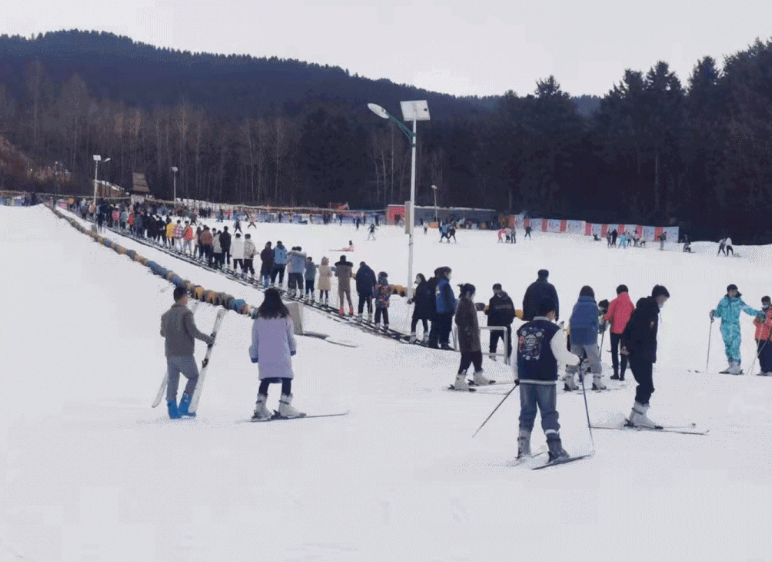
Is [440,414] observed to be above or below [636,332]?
below

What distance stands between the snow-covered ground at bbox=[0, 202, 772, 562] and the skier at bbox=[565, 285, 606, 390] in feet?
1.38

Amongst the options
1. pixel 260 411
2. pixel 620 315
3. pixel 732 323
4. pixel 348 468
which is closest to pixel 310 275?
pixel 732 323

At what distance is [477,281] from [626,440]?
25.5 metres

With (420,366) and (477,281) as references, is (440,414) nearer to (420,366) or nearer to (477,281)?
(420,366)

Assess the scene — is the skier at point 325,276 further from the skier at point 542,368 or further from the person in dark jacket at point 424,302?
the skier at point 542,368

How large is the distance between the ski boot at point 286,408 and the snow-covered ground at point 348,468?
0.27 meters

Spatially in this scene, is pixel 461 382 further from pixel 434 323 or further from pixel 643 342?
pixel 434 323

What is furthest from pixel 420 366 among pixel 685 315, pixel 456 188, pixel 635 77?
pixel 456 188

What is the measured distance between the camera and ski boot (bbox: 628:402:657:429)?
10156 millimetres

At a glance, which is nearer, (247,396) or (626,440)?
(626,440)

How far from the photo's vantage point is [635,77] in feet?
290

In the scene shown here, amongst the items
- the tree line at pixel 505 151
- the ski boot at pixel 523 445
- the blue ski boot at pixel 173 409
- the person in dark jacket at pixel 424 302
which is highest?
the tree line at pixel 505 151

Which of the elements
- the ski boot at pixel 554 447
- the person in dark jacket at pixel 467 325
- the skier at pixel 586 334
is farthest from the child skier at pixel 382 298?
the ski boot at pixel 554 447

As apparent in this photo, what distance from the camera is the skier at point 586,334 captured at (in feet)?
43.0
